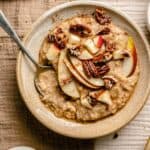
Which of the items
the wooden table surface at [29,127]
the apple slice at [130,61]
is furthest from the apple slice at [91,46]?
the wooden table surface at [29,127]

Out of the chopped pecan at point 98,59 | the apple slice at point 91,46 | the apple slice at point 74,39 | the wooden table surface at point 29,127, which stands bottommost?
the wooden table surface at point 29,127

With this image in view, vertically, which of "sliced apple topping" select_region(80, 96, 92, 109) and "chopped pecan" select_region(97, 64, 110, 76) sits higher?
"chopped pecan" select_region(97, 64, 110, 76)

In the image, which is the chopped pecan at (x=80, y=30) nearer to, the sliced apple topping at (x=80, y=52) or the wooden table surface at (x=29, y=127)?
the sliced apple topping at (x=80, y=52)

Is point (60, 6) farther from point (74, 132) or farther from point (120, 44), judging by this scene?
point (74, 132)

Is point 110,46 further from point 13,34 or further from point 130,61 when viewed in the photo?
point 13,34

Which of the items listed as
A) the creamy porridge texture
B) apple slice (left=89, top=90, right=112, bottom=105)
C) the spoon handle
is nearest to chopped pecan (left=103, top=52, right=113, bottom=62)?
the creamy porridge texture

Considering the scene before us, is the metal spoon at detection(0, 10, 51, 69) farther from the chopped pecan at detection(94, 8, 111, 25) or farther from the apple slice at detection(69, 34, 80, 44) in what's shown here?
the chopped pecan at detection(94, 8, 111, 25)

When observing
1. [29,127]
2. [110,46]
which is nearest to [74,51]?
[110,46]

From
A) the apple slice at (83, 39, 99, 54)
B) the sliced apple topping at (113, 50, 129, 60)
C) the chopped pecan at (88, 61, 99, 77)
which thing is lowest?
the chopped pecan at (88, 61, 99, 77)

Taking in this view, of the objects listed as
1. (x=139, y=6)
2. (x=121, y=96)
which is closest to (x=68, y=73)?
(x=121, y=96)
